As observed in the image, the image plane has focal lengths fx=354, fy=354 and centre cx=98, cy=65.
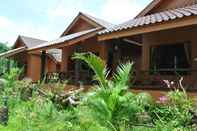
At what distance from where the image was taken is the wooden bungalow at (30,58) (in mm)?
29453

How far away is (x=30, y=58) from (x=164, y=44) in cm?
1799

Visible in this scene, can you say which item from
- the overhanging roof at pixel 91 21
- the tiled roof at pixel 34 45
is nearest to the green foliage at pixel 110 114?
the overhanging roof at pixel 91 21

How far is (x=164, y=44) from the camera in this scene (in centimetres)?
1552

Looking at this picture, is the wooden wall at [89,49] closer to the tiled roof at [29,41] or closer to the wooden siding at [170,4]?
the wooden siding at [170,4]

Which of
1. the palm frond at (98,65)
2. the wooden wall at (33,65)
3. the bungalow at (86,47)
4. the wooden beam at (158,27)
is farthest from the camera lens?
the wooden wall at (33,65)

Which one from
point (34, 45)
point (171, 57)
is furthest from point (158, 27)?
point (34, 45)

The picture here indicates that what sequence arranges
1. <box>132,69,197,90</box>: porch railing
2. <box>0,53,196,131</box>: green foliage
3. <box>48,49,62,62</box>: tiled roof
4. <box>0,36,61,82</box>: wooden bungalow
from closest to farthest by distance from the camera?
1. <box>0,53,196,131</box>: green foliage
2. <box>132,69,197,90</box>: porch railing
3. <box>48,49,62,62</box>: tiled roof
4. <box>0,36,61,82</box>: wooden bungalow

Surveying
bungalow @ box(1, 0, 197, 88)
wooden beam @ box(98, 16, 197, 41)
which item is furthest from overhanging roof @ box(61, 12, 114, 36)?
wooden beam @ box(98, 16, 197, 41)

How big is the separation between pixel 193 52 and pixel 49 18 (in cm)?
1590

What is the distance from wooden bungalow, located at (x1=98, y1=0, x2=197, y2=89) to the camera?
42.7ft

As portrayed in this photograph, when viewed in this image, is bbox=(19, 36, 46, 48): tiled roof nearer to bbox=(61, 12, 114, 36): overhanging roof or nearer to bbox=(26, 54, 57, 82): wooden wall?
bbox=(26, 54, 57, 82): wooden wall

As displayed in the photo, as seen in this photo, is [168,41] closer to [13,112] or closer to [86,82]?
[86,82]

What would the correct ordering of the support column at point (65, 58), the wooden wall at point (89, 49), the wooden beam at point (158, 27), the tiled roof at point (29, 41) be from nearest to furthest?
the wooden beam at point (158, 27), the wooden wall at point (89, 49), the support column at point (65, 58), the tiled roof at point (29, 41)

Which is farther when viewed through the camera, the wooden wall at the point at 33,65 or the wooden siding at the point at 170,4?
the wooden wall at the point at 33,65
